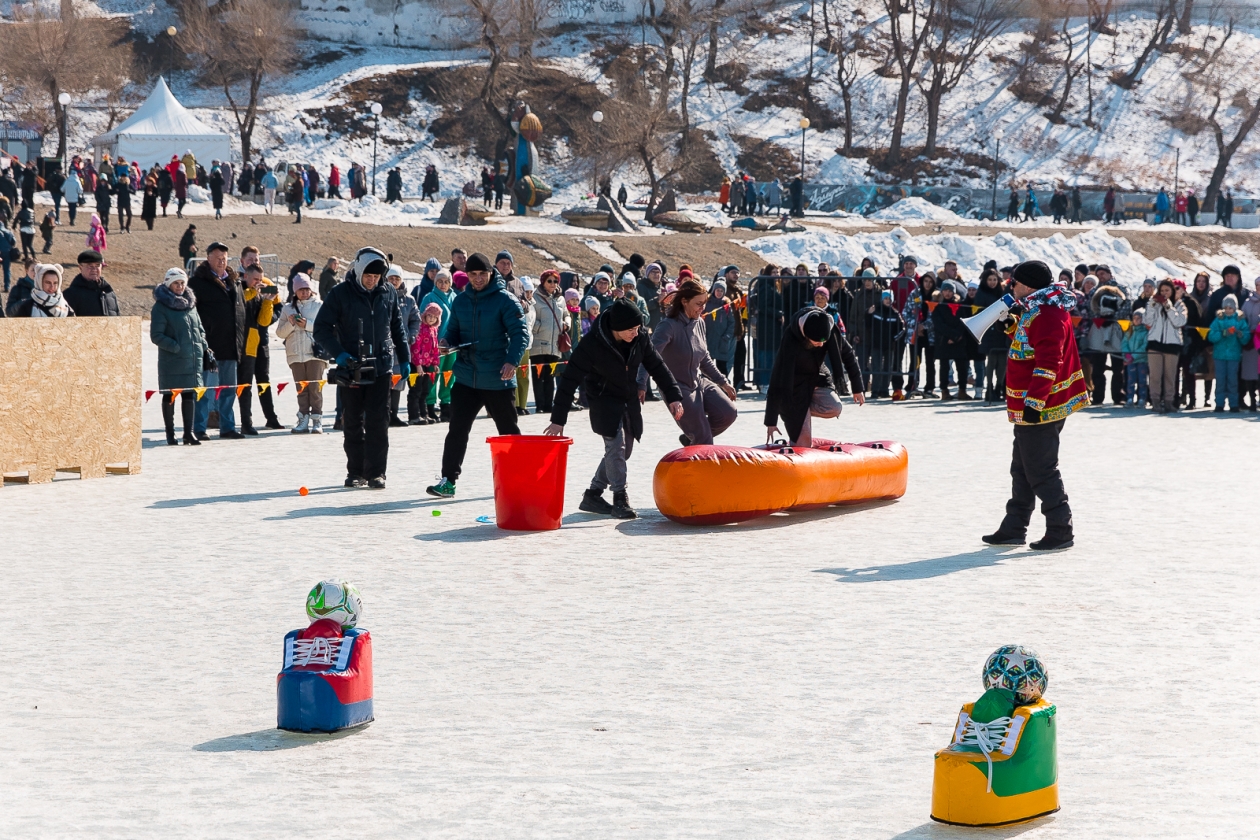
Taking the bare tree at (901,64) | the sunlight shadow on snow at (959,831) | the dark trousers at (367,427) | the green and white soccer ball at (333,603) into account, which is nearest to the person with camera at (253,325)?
the dark trousers at (367,427)

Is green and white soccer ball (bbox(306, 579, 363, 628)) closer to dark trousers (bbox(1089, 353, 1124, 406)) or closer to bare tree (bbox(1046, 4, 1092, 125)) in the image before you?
dark trousers (bbox(1089, 353, 1124, 406))

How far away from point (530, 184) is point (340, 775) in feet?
151

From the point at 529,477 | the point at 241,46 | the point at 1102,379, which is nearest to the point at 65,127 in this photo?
the point at 241,46

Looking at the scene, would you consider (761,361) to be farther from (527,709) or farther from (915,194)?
(915,194)

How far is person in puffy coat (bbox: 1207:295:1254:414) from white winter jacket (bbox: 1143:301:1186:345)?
427 millimetres

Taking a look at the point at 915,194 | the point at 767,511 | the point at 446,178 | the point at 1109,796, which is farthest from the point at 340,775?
the point at 446,178

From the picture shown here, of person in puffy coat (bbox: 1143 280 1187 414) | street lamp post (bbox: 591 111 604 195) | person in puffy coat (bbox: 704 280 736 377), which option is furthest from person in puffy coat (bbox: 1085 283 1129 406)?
street lamp post (bbox: 591 111 604 195)

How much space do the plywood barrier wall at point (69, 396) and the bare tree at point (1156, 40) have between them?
82392 mm

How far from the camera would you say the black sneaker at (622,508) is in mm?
11016

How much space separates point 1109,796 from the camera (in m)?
4.97

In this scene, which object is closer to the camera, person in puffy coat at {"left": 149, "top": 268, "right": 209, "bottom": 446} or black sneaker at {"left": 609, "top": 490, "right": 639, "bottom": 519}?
black sneaker at {"left": 609, "top": 490, "right": 639, "bottom": 519}

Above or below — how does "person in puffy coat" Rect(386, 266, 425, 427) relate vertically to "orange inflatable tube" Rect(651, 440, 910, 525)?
above

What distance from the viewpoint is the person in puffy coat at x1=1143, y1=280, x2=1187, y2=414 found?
62.7 ft

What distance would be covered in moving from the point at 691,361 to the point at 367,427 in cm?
273
